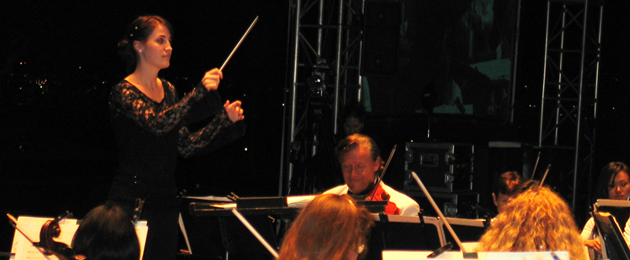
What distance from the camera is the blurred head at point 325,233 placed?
5.31 ft

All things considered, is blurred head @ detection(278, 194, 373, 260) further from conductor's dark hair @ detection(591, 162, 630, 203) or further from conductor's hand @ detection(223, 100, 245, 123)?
conductor's dark hair @ detection(591, 162, 630, 203)

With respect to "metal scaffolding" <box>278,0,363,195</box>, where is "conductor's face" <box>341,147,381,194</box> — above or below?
below

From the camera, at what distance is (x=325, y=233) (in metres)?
1.63

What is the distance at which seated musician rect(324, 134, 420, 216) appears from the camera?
3.36 meters

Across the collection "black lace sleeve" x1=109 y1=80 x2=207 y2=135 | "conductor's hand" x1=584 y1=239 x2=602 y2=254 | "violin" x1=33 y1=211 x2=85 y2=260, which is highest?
"black lace sleeve" x1=109 y1=80 x2=207 y2=135

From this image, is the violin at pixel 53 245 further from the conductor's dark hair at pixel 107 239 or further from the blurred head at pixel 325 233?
the blurred head at pixel 325 233

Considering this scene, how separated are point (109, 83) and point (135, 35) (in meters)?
9.87

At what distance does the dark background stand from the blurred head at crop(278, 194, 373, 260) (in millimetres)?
8027

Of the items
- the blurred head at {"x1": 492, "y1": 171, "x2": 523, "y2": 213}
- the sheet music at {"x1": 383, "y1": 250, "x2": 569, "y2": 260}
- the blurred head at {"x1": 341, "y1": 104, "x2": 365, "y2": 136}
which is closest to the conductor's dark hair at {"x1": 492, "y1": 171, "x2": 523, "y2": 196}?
the blurred head at {"x1": 492, "y1": 171, "x2": 523, "y2": 213}

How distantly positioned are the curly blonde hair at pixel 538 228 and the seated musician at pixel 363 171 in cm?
116

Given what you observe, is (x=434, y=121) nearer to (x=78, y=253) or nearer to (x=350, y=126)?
(x=350, y=126)

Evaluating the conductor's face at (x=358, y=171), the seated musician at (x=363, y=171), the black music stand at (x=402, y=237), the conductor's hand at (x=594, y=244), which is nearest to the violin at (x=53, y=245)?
the black music stand at (x=402, y=237)

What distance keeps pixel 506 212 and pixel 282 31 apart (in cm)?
1074

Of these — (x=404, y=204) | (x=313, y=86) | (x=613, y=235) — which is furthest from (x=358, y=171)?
(x=313, y=86)
